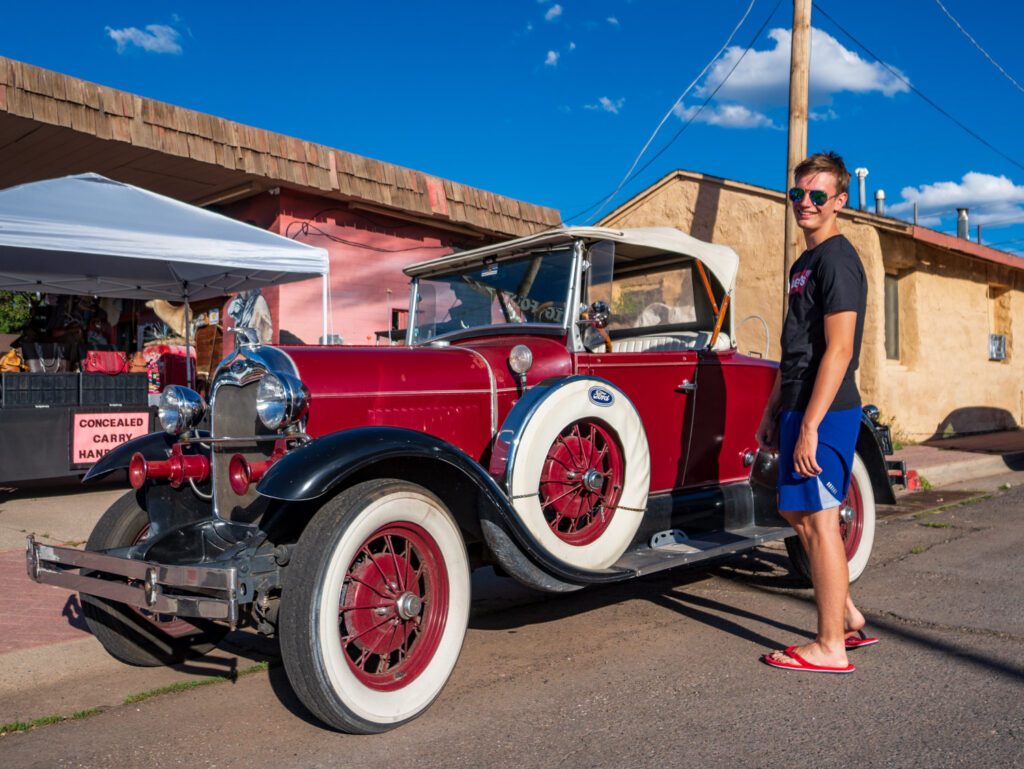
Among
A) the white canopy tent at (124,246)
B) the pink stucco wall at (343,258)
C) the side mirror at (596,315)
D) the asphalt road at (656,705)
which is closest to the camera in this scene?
the asphalt road at (656,705)

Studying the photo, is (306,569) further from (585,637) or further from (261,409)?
(585,637)

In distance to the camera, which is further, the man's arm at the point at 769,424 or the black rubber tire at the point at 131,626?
the man's arm at the point at 769,424

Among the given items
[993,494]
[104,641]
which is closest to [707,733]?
[104,641]

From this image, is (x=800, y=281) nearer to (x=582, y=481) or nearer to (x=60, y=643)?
(x=582, y=481)

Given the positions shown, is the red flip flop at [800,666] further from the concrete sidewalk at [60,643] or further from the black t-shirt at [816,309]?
the concrete sidewalk at [60,643]

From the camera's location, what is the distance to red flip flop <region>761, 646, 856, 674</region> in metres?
3.19

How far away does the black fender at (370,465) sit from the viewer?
8.49 ft

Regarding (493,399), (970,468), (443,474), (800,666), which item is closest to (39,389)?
(493,399)

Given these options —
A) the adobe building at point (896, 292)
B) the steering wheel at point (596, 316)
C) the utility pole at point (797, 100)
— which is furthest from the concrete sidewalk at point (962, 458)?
the steering wheel at point (596, 316)

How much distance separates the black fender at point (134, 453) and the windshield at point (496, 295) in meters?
1.54

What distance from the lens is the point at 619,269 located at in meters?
4.34

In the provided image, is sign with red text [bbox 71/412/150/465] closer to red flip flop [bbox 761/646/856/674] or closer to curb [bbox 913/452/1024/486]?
red flip flop [bbox 761/646/856/674]

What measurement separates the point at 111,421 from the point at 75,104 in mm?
2949

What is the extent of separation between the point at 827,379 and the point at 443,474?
1484 millimetres
